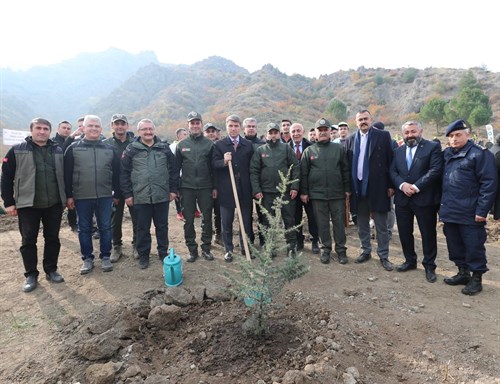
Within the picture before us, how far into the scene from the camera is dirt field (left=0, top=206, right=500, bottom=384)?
2748 mm

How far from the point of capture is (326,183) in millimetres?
5008

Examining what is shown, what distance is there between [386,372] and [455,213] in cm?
232

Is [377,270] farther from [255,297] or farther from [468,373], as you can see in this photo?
[255,297]

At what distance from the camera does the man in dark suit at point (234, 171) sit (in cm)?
514

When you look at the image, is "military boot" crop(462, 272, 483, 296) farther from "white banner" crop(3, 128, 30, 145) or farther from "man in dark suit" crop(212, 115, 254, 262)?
"white banner" crop(3, 128, 30, 145)

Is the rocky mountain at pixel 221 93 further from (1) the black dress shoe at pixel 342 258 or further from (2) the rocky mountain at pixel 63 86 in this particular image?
(1) the black dress shoe at pixel 342 258

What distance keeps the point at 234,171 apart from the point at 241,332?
8.67 ft

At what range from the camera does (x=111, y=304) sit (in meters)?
4.03

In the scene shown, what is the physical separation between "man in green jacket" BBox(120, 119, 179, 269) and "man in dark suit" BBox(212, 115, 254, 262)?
708 mm

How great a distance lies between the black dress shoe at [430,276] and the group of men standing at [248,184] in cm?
1

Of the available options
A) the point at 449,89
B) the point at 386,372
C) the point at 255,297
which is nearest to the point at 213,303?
the point at 255,297

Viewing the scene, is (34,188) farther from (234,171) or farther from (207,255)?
(234,171)

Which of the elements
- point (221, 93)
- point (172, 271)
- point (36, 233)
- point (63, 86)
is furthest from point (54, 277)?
point (63, 86)

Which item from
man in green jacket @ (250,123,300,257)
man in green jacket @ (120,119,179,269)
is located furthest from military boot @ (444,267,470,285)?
man in green jacket @ (120,119,179,269)
